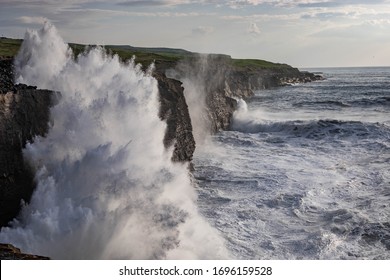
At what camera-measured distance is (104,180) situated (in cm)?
1574

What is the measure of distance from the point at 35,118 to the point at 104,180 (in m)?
3.55

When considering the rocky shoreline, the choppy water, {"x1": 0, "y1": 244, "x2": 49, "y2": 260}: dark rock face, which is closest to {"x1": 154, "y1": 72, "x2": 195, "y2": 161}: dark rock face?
the rocky shoreline

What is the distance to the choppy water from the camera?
593 inches

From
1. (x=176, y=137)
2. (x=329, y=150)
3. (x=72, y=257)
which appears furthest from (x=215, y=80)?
(x=72, y=257)

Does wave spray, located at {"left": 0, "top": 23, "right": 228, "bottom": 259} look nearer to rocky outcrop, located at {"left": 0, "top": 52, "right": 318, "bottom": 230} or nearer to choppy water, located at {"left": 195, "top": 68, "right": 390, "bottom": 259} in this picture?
rocky outcrop, located at {"left": 0, "top": 52, "right": 318, "bottom": 230}

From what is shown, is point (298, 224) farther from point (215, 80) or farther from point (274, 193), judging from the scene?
point (215, 80)

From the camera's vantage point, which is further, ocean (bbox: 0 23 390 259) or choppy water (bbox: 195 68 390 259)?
choppy water (bbox: 195 68 390 259)

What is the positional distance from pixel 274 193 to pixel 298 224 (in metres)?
3.38

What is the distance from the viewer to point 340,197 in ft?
63.3

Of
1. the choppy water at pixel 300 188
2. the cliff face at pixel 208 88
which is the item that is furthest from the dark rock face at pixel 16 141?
the cliff face at pixel 208 88

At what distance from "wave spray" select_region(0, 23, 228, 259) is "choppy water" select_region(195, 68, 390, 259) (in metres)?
1.43

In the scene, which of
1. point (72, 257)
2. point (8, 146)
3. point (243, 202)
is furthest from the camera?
point (243, 202)

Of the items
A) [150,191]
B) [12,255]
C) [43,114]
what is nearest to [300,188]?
[150,191]
